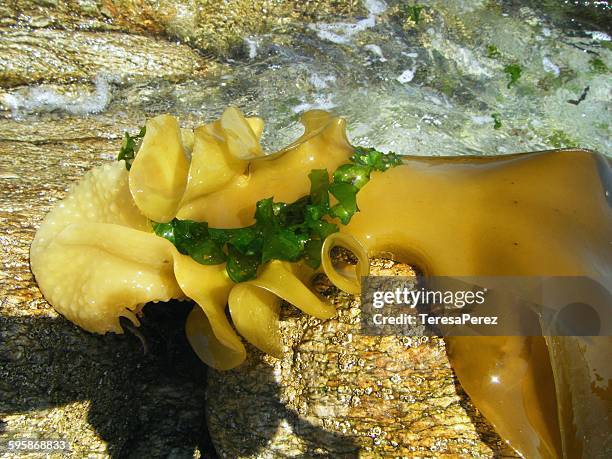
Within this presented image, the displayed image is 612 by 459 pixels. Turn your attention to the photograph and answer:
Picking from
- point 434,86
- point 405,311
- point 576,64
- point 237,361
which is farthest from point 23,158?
point 576,64

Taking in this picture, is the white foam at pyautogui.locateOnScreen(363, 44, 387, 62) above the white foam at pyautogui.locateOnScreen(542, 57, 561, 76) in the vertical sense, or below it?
above

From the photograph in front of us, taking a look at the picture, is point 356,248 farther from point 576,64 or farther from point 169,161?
point 576,64

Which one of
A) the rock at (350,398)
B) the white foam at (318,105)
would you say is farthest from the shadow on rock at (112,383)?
the white foam at (318,105)

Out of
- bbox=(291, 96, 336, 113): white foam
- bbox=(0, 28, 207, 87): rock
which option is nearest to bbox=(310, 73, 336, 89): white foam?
bbox=(291, 96, 336, 113): white foam

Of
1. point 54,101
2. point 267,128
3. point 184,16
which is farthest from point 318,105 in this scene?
point 54,101

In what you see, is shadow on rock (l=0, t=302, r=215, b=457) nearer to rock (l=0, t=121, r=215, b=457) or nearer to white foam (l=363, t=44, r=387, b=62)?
rock (l=0, t=121, r=215, b=457)

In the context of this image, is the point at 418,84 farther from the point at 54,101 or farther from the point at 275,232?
the point at 275,232
